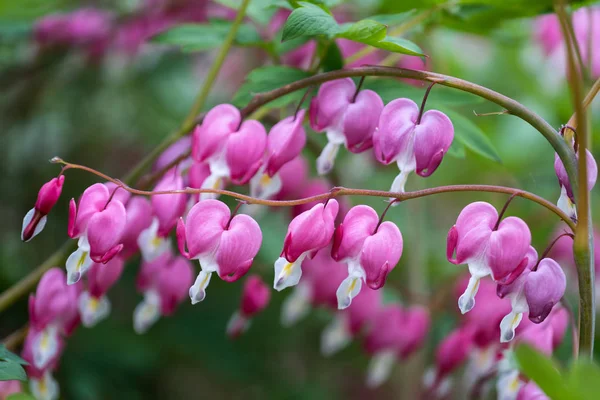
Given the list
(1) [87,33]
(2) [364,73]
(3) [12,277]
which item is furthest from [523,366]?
(1) [87,33]

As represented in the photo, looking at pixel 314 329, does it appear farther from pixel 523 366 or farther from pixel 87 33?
pixel 523 366

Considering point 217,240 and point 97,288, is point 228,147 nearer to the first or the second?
point 217,240

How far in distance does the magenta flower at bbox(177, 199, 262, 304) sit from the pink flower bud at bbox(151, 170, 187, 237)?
94 millimetres

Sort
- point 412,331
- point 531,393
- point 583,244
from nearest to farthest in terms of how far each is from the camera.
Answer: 1. point 583,244
2. point 531,393
3. point 412,331

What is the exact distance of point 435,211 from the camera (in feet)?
8.12

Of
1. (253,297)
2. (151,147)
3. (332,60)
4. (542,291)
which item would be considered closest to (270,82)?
(332,60)

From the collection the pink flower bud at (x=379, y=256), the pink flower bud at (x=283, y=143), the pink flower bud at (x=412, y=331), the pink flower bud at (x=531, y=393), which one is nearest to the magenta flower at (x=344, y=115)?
the pink flower bud at (x=283, y=143)

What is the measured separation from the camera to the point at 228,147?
84 centimetres

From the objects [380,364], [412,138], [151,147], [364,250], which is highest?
[412,138]

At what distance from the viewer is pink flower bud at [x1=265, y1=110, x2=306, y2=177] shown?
2.78 feet

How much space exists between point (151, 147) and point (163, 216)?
3.74 ft

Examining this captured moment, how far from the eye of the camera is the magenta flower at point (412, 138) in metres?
0.77

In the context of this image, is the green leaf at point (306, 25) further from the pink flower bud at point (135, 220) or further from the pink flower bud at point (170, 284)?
the pink flower bud at point (170, 284)

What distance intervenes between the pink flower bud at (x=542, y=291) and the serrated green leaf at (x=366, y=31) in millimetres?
313
